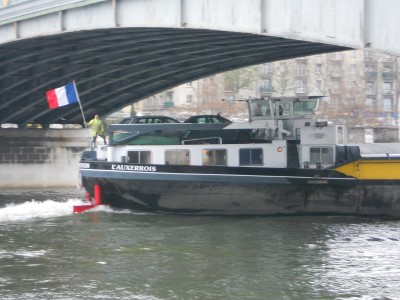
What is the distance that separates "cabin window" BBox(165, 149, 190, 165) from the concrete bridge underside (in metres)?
3.44

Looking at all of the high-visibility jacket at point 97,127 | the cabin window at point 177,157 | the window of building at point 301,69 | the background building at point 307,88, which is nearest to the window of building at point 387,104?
the background building at point 307,88

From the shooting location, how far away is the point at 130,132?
27.5 metres

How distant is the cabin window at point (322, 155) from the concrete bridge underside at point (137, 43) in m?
3.12

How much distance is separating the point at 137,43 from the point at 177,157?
440 centimetres

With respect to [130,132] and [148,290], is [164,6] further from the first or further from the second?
[148,290]

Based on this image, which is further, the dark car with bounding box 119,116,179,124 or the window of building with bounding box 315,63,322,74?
the window of building with bounding box 315,63,322,74

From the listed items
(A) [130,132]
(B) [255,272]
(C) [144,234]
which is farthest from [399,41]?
(A) [130,132]

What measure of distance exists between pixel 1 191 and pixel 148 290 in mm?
24528

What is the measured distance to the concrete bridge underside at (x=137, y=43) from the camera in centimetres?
1842

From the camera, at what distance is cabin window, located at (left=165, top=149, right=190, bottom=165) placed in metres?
26.4

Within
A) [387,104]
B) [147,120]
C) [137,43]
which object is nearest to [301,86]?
[387,104]

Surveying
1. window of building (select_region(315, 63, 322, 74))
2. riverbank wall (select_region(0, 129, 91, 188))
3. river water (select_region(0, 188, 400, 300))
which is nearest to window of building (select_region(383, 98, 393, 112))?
window of building (select_region(315, 63, 322, 74))

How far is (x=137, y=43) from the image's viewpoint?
1124 inches

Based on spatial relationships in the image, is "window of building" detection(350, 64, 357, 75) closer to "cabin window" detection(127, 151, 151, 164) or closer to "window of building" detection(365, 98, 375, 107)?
"window of building" detection(365, 98, 375, 107)
